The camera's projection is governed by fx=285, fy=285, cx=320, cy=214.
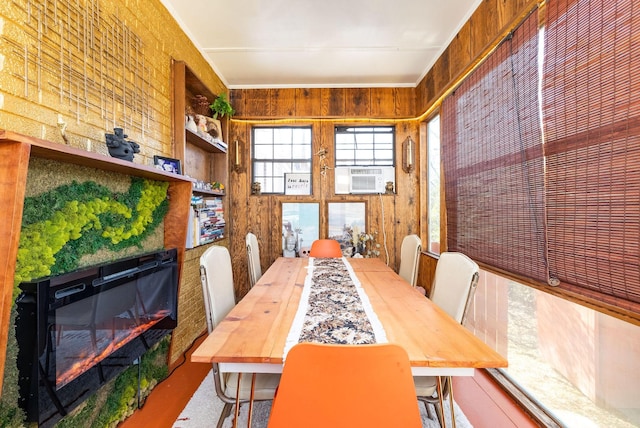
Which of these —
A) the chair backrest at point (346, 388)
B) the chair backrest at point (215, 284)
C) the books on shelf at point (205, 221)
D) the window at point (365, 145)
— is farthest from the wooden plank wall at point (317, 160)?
the chair backrest at point (346, 388)

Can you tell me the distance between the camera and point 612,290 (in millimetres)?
1238

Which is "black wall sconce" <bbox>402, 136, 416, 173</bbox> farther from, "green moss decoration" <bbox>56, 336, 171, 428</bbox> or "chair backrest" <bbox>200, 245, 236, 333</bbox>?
"green moss decoration" <bbox>56, 336, 171, 428</bbox>

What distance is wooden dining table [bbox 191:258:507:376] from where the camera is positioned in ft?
3.10

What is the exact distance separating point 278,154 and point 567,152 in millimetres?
2928

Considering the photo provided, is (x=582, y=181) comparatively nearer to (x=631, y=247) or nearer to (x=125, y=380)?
(x=631, y=247)

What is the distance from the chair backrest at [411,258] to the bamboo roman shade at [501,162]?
0.46 meters

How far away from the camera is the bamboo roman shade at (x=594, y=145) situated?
3.81 ft

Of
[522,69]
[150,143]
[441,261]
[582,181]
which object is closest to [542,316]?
[441,261]

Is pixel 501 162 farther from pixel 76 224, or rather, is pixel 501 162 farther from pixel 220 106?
A: pixel 220 106

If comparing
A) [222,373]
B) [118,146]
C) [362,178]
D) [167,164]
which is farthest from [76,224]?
[362,178]

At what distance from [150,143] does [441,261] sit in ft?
6.94

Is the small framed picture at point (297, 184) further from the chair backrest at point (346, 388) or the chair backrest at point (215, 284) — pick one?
the chair backrest at point (346, 388)

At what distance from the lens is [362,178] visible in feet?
11.9

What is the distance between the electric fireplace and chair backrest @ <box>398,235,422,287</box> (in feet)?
6.16
